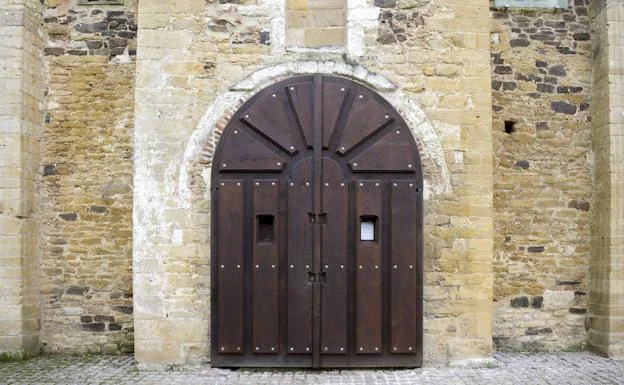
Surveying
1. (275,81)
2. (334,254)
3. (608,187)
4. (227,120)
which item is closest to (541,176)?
(608,187)

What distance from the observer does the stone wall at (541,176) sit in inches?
275

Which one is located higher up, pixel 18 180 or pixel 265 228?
pixel 18 180

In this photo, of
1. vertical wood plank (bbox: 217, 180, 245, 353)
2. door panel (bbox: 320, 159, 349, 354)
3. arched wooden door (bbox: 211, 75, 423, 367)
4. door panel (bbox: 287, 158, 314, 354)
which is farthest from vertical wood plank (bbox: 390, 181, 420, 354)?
vertical wood plank (bbox: 217, 180, 245, 353)

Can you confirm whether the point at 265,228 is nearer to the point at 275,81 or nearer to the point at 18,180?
the point at 275,81

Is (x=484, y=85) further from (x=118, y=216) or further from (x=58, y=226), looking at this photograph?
(x=58, y=226)

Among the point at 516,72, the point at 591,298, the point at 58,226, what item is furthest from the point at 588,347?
the point at 58,226

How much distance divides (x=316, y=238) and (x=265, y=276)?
60 cm

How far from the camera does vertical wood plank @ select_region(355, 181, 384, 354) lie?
5598mm

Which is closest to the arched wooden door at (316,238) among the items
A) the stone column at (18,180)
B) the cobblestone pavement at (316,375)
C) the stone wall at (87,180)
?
the cobblestone pavement at (316,375)

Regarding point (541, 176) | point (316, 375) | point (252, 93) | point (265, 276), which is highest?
point (252, 93)

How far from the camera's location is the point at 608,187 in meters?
6.70

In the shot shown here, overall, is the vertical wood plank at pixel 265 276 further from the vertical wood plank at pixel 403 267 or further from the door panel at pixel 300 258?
the vertical wood plank at pixel 403 267

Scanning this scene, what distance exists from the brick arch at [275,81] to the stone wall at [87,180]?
4.77 ft

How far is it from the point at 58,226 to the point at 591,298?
20.3 feet
